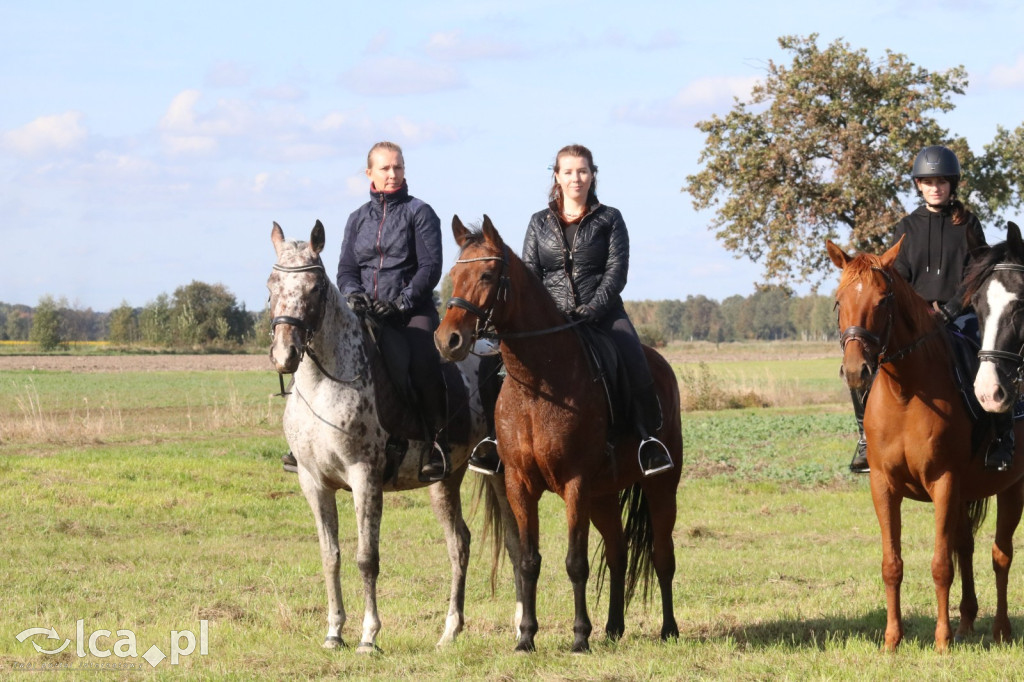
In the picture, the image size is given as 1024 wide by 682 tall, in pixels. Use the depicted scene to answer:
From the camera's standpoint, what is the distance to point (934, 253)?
7.93 meters

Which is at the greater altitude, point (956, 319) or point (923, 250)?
point (923, 250)

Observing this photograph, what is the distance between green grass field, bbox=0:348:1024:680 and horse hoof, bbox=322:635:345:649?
0.12m

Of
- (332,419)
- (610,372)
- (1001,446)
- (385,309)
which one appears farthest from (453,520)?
(1001,446)

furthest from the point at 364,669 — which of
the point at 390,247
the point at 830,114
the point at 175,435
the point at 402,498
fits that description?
the point at 830,114

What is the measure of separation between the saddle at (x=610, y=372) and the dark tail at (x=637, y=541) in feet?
2.96

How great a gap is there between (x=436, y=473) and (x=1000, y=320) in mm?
3943

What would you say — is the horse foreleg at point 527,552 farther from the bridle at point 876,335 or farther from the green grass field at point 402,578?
the bridle at point 876,335

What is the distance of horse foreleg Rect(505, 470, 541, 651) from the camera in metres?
6.94

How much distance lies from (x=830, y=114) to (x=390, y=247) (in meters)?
28.4

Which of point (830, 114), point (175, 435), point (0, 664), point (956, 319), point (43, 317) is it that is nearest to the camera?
point (0, 664)

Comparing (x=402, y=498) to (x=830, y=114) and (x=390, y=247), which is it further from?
(x=830, y=114)

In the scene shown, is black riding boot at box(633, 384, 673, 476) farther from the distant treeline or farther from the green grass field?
the distant treeline

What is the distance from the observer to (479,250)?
669 centimetres

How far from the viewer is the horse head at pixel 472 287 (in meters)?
6.34
